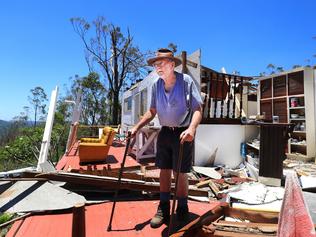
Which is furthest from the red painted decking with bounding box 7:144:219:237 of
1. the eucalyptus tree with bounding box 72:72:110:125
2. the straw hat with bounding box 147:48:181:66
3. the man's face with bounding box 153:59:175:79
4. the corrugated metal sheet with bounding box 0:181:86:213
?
the eucalyptus tree with bounding box 72:72:110:125

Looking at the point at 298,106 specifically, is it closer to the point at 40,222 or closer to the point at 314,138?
the point at 314,138

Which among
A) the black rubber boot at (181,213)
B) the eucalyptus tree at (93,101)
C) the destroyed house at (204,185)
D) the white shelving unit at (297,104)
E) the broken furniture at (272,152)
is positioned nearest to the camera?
the destroyed house at (204,185)

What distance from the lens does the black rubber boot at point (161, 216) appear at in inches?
108

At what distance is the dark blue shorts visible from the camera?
Answer: 2668 millimetres

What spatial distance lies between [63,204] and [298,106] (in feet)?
23.9

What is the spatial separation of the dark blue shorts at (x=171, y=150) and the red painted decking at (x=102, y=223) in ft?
2.05

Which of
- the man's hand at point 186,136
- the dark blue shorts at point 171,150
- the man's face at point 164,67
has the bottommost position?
the dark blue shorts at point 171,150

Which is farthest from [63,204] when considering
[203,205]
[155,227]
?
[203,205]

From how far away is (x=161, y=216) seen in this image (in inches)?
109

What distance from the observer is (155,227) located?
2738 mm

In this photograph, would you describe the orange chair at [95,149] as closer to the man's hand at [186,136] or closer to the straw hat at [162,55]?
the straw hat at [162,55]

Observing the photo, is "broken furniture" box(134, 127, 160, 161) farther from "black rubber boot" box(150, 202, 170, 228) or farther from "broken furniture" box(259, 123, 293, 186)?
"black rubber boot" box(150, 202, 170, 228)

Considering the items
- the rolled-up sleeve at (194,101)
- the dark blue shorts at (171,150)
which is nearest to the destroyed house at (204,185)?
the dark blue shorts at (171,150)

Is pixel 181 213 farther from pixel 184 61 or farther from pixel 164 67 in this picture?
pixel 184 61
